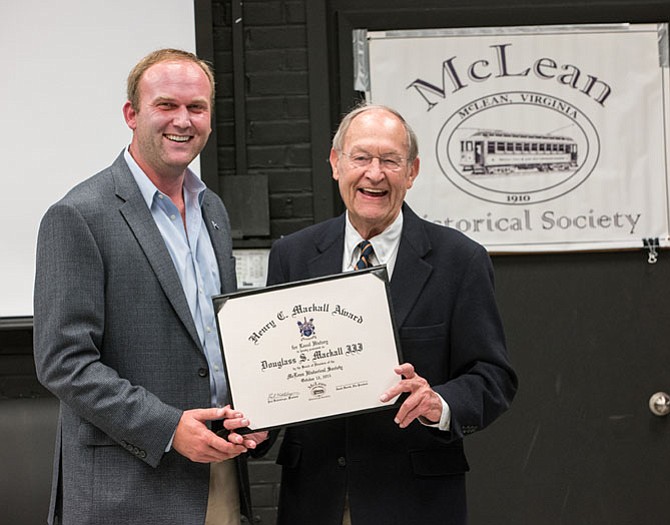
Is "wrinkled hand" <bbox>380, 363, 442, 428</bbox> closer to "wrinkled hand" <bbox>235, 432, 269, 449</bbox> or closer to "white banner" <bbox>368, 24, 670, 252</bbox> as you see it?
"wrinkled hand" <bbox>235, 432, 269, 449</bbox>

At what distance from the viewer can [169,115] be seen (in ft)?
6.77

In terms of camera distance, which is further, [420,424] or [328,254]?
[328,254]

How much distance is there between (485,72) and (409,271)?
1511 mm

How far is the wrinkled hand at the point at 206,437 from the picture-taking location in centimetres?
189

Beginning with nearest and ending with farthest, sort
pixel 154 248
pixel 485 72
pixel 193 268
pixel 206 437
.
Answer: pixel 206 437, pixel 154 248, pixel 193 268, pixel 485 72

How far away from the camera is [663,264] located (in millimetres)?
3391

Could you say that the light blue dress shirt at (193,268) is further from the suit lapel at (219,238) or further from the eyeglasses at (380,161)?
the eyeglasses at (380,161)

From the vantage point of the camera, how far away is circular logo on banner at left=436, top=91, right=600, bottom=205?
337cm

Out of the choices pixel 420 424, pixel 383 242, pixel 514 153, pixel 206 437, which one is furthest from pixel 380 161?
pixel 514 153

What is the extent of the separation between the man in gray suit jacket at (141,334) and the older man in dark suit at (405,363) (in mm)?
179

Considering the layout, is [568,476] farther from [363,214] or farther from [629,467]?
[363,214]

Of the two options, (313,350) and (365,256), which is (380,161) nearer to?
(365,256)

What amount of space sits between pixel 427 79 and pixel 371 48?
0.76 ft

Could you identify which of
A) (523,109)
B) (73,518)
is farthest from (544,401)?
(73,518)
